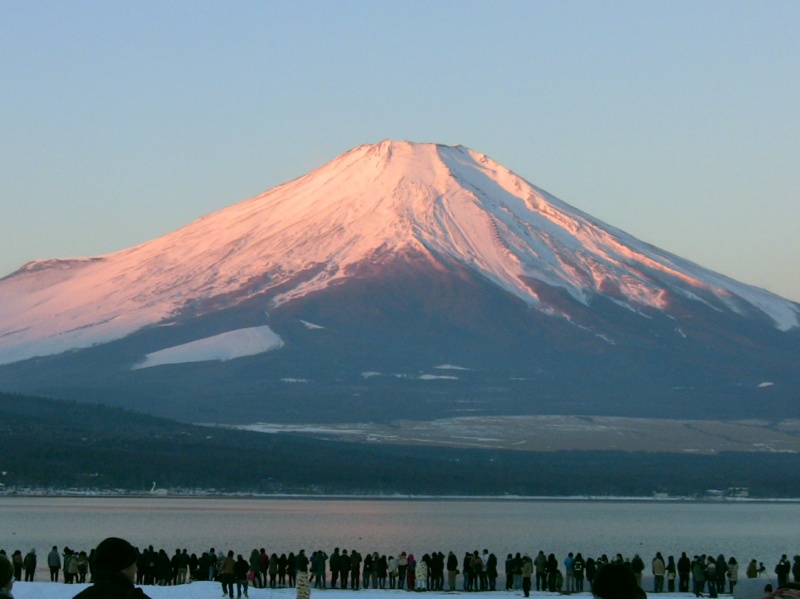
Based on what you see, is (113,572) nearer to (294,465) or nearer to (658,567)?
(658,567)

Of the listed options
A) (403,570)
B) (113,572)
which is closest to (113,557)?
(113,572)

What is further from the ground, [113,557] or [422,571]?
[113,557]

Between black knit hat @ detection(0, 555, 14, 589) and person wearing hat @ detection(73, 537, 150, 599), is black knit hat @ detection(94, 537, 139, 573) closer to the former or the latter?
person wearing hat @ detection(73, 537, 150, 599)

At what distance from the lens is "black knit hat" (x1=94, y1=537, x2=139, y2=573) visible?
8016 millimetres

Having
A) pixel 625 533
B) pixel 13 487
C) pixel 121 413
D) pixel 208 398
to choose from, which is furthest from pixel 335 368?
pixel 625 533

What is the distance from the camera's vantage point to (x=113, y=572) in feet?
26.5

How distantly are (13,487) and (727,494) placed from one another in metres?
58.5

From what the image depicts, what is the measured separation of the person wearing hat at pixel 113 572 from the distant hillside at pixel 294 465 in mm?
108041

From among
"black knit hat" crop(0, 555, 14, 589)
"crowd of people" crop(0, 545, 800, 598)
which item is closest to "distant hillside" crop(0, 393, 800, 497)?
"crowd of people" crop(0, 545, 800, 598)

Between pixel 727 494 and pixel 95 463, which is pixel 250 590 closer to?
pixel 95 463

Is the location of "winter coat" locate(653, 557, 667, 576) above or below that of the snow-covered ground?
above

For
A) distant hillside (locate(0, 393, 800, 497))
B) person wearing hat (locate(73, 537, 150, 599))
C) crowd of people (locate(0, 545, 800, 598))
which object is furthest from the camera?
distant hillside (locate(0, 393, 800, 497))

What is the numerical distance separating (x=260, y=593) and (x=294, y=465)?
92.5m

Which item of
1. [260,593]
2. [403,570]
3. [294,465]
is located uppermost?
[294,465]
